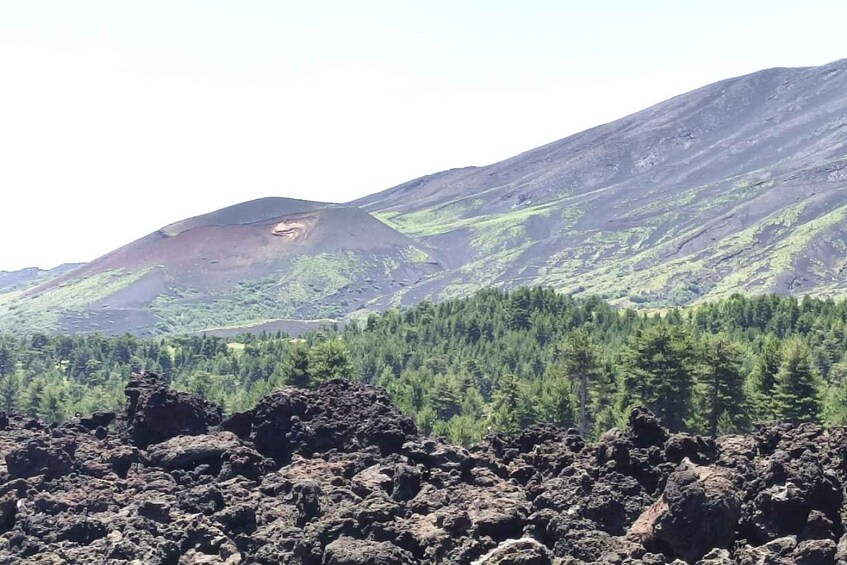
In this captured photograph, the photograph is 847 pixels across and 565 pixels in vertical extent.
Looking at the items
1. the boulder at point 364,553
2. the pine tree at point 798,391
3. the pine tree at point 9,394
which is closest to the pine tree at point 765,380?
the pine tree at point 798,391

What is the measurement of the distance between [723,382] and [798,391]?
4675 millimetres

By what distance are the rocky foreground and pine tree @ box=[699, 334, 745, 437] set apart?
29902 millimetres

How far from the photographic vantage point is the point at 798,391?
63188 mm

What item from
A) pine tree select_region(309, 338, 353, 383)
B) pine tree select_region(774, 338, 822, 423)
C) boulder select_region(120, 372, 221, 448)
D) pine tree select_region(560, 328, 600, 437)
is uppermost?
boulder select_region(120, 372, 221, 448)

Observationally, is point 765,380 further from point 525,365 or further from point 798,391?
point 525,365

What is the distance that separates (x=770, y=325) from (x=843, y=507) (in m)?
87.3

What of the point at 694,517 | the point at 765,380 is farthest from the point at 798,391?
the point at 694,517

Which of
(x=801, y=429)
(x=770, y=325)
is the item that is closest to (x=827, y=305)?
(x=770, y=325)

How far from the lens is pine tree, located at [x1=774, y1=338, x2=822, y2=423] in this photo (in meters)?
62.6

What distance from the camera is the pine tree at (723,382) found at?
6556cm

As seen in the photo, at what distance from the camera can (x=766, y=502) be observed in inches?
1012

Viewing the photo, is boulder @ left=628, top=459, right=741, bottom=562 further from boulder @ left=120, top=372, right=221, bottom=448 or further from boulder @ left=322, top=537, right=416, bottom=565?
boulder @ left=120, top=372, right=221, bottom=448

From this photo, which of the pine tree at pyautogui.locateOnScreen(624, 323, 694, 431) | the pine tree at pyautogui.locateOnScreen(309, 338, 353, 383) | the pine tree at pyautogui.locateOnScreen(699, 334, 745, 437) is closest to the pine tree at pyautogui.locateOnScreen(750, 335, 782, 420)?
the pine tree at pyautogui.locateOnScreen(699, 334, 745, 437)

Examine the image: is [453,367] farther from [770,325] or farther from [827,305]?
[827,305]
